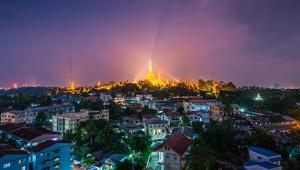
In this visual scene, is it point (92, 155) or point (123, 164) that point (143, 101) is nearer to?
point (92, 155)

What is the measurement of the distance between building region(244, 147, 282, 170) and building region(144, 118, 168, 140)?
8.46 metres

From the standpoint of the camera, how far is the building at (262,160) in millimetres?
10430

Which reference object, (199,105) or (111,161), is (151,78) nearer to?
(199,105)

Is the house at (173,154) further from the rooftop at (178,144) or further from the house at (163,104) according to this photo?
the house at (163,104)

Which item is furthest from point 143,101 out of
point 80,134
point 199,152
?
point 199,152

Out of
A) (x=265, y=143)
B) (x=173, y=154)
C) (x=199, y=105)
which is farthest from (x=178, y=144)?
(x=199, y=105)

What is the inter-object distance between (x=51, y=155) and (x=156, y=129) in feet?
25.5

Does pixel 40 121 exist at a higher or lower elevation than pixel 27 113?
lower

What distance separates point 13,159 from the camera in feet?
39.6

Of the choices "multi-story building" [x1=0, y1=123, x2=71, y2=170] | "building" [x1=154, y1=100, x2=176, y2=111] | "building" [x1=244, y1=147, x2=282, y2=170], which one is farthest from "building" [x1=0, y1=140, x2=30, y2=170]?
"building" [x1=154, y1=100, x2=176, y2=111]

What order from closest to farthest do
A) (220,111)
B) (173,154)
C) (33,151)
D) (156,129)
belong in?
(173,154)
(33,151)
(156,129)
(220,111)

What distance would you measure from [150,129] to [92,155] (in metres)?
4.82

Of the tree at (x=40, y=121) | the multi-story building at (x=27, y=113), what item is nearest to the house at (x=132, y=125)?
the tree at (x=40, y=121)

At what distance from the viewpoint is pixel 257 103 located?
29234 millimetres
